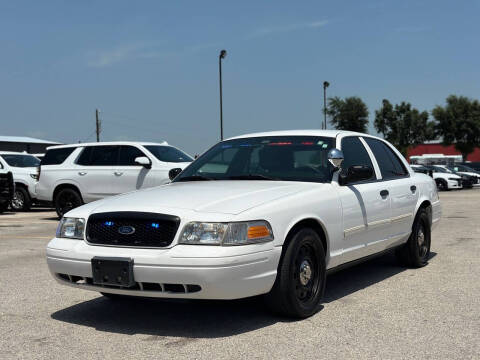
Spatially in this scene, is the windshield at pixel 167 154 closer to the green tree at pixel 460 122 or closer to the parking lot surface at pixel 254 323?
the parking lot surface at pixel 254 323

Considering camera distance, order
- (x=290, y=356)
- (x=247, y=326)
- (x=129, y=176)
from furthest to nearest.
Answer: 1. (x=129, y=176)
2. (x=247, y=326)
3. (x=290, y=356)

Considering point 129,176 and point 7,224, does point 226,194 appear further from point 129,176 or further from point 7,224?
point 7,224

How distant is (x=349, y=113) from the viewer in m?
49.9

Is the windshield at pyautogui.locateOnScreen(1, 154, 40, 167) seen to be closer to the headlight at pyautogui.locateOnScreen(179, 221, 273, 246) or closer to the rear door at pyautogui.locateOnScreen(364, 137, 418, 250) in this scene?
the rear door at pyautogui.locateOnScreen(364, 137, 418, 250)

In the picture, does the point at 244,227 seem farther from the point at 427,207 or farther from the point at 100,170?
the point at 100,170

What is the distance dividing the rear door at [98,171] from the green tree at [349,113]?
37.4 metres

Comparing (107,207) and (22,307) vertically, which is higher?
(107,207)

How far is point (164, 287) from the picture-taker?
14.5ft

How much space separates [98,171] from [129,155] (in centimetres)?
81

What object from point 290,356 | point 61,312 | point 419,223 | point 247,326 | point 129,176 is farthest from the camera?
point 129,176

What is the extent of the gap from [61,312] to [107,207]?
113cm

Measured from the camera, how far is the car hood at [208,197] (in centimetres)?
462

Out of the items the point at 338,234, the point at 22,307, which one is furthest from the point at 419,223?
the point at 22,307

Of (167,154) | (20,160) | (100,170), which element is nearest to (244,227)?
(167,154)
